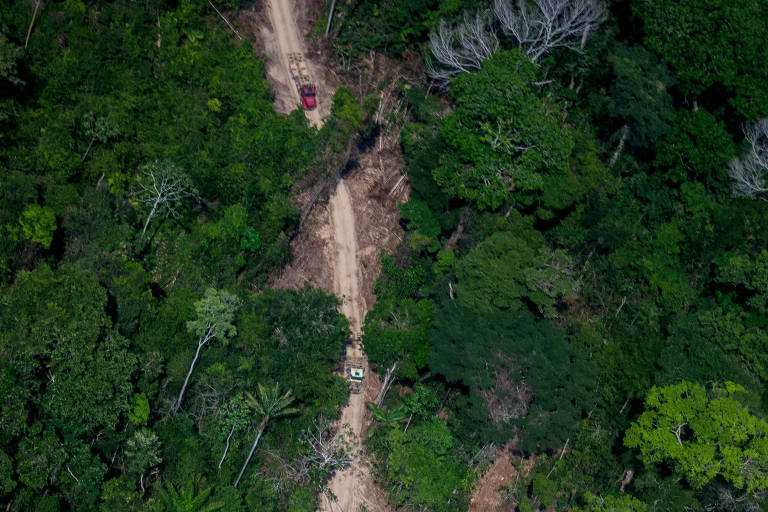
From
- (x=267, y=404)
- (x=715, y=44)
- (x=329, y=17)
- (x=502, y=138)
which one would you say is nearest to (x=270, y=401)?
(x=267, y=404)

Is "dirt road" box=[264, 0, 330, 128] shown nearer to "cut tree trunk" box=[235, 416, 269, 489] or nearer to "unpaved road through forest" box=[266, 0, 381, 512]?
→ "unpaved road through forest" box=[266, 0, 381, 512]

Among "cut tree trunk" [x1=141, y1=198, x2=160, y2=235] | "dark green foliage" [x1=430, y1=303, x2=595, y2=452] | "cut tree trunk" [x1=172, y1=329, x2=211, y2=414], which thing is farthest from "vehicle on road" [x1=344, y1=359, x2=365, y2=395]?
"cut tree trunk" [x1=141, y1=198, x2=160, y2=235]

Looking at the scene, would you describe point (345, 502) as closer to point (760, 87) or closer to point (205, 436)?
point (205, 436)

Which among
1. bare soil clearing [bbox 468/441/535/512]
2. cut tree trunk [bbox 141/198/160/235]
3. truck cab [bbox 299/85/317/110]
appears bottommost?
bare soil clearing [bbox 468/441/535/512]

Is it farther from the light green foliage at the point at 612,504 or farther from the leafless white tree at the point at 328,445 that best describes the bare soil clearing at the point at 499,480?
the leafless white tree at the point at 328,445

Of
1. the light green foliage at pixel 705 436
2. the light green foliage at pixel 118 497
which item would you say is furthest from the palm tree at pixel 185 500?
the light green foliage at pixel 705 436

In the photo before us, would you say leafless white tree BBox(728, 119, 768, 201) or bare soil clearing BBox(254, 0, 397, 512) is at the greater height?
leafless white tree BBox(728, 119, 768, 201)

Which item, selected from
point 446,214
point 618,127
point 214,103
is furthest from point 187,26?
point 618,127

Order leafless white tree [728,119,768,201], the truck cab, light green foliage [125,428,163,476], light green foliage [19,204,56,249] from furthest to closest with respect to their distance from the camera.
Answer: the truck cab
leafless white tree [728,119,768,201]
light green foliage [19,204,56,249]
light green foliage [125,428,163,476]
